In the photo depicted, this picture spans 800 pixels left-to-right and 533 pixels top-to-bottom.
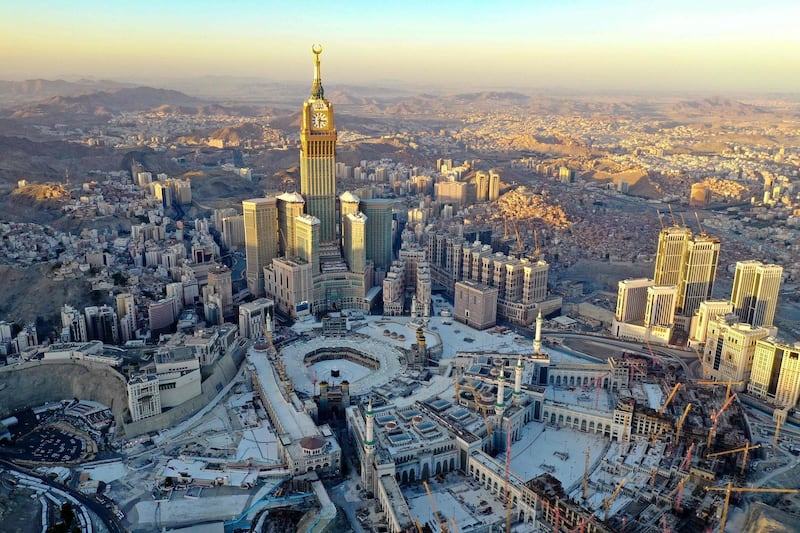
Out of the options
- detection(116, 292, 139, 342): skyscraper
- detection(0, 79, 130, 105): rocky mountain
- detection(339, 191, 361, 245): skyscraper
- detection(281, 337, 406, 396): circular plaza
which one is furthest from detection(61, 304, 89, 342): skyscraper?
detection(0, 79, 130, 105): rocky mountain


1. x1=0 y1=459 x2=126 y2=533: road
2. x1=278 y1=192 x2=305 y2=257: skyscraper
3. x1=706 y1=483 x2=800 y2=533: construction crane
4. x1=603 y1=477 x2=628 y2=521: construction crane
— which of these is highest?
x1=278 y1=192 x2=305 y2=257: skyscraper

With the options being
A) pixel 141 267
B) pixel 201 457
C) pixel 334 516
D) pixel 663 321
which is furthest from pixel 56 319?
pixel 663 321

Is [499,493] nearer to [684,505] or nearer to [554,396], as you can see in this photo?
[684,505]

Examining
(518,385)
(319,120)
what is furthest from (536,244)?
(518,385)

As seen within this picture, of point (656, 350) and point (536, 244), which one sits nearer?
point (656, 350)

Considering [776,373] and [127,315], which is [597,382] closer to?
[776,373]

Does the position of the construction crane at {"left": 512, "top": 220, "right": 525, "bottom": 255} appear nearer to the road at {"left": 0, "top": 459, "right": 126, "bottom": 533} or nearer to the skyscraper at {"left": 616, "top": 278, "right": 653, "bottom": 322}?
the skyscraper at {"left": 616, "top": 278, "right": 653, "bottom": 322}
